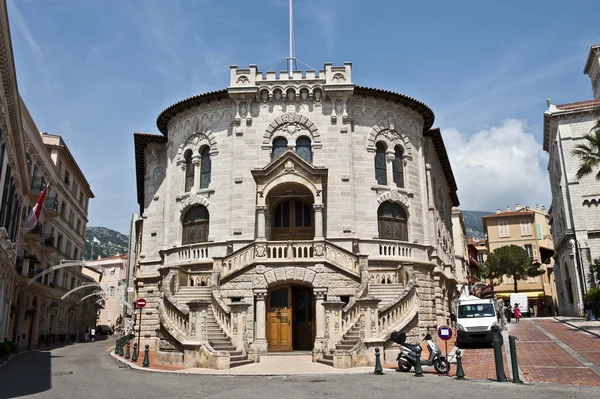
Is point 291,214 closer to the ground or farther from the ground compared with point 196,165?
closer to the ground

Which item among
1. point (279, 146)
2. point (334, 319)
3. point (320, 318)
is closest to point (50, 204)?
point (279, 146)

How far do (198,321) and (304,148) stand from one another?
12.9 m

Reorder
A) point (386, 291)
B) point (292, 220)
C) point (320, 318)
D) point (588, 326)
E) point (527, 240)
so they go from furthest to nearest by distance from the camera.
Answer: point (527, 240), point (588, 326), point (292, 220), point (386, 291), point (320, 318)

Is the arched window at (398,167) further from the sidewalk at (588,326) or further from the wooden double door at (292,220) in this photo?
the sidewalk at (588,326)

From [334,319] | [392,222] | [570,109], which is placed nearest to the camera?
[334,319]

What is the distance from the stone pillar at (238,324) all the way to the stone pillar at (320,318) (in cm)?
296

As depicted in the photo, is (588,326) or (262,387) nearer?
(262,387)

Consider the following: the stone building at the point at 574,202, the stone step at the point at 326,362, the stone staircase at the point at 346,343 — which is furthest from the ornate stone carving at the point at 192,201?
the stone building at the point at 574,202

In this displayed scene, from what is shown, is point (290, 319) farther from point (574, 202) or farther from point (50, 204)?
point (574, 202)

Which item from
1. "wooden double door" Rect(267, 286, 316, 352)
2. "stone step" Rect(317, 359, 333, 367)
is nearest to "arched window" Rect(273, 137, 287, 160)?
"wooden double door" Rect(267, 286, 316, 352)

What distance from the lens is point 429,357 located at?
15.2 meters

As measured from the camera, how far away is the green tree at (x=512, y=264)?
64.8 meters

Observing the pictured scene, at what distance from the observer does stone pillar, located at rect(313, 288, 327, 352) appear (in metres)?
19.7

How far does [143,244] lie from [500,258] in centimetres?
5041
